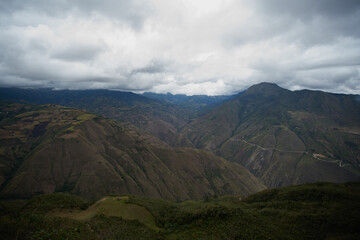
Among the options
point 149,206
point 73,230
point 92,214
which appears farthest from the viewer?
point 149,206

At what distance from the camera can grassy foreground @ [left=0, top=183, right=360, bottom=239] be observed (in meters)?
50.5

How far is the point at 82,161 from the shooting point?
199750mm

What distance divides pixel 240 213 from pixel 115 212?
53.2 m

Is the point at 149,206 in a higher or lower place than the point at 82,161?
higher

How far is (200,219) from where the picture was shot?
66.1m

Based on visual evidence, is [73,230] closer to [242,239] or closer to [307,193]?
[242,239]

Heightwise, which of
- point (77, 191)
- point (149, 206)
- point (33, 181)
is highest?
point (149, 206)

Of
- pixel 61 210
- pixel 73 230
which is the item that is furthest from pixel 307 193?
pixel 61 210

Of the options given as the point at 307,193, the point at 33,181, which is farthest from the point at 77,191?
the point at 307,193

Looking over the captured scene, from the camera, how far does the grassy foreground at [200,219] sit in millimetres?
50453

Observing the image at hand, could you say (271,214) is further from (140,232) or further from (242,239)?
(140,232)

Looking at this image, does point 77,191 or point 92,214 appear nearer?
point 92,214

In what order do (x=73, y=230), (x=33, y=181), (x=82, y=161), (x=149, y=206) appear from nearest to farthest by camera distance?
(x=73, y=230)
(x=149, y=206)
(x=33, y=181)
(x=82, y=161)

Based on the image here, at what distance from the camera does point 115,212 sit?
252ft
